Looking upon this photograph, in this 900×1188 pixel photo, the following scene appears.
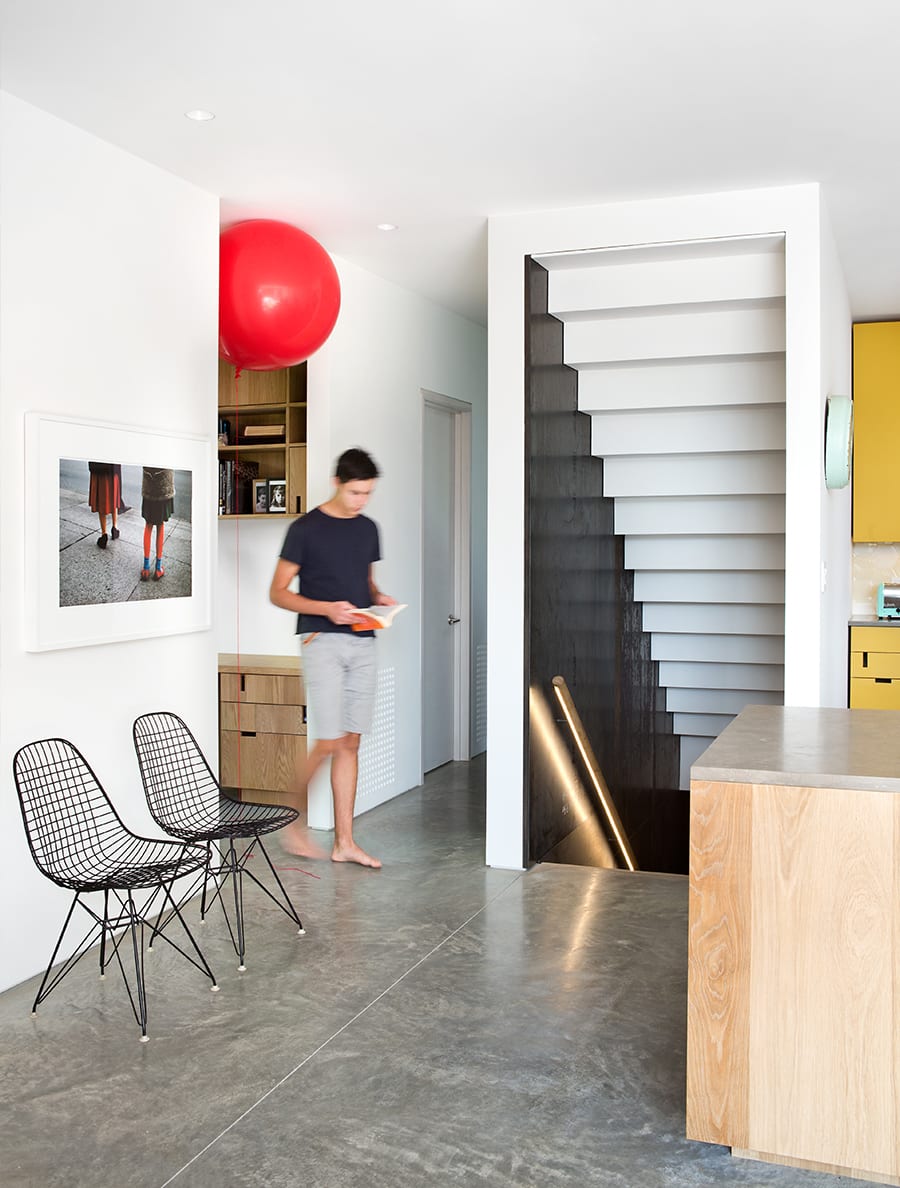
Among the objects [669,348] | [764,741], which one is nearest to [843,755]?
[764,741]

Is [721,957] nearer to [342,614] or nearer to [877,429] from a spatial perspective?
[342,614]

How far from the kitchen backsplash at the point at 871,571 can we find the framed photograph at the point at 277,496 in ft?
12.3

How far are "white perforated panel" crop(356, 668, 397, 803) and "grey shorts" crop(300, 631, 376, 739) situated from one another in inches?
42.2

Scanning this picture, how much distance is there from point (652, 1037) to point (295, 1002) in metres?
1.02

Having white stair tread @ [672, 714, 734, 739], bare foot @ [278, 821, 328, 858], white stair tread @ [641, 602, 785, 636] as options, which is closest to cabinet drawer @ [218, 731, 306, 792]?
bare foot @ [278, 821, 328, 858]

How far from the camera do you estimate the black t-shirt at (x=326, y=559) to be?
14.8 ft

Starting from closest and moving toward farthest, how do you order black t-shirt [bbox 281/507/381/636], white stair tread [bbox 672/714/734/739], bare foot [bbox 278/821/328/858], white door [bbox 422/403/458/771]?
black t-shirt [bbox 281/507/381/636] < bare foot [bbox 278/821/328/858] < white stair tread [bbox 672/714/734/739] < white door [bbox 422/403/458/771]

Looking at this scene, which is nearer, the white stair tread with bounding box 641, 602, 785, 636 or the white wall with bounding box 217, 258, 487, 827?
the white wall with bounding box 217, 258, 487, 827

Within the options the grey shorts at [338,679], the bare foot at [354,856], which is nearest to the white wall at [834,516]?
the grey shorts at [338,679]

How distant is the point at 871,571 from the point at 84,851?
17.9ft

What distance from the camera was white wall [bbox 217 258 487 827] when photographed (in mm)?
5453

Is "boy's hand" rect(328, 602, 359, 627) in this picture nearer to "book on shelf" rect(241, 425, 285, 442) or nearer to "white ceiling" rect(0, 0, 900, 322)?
"white ceiling" rect(0, 0, 900, 322)

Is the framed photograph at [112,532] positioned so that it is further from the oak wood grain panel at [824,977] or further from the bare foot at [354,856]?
the oak wood grain panel at [824,977]

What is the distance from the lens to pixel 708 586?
5.81 meters
